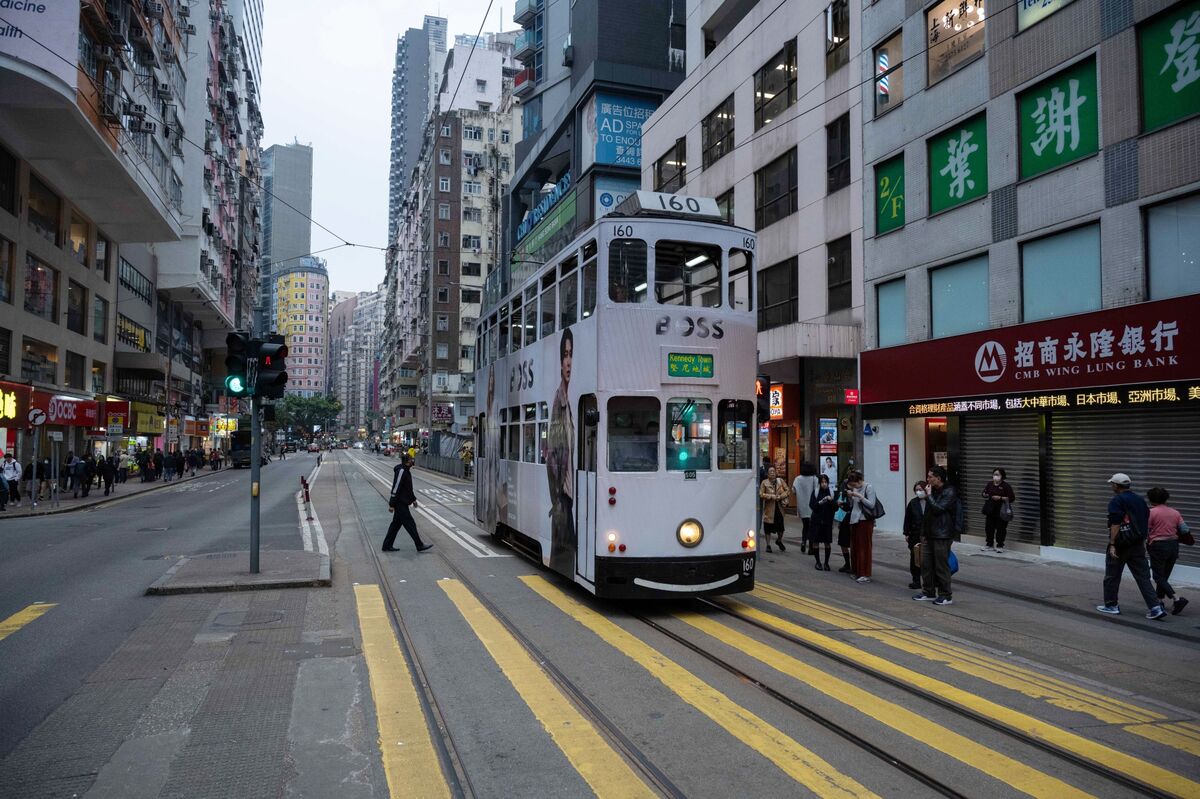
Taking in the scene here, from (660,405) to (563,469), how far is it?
1.68m

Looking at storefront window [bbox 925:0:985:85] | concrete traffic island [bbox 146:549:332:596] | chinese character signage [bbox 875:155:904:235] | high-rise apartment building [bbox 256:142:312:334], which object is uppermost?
high-rise apartment building [bbox 256:142:312:334]

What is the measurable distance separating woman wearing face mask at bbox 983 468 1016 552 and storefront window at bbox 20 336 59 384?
33.3 meters

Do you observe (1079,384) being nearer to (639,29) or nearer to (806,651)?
(806,651)

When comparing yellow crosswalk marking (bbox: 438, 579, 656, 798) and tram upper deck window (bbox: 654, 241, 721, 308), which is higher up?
tram upper deck window (bbox: 654, 241, 721, 308)

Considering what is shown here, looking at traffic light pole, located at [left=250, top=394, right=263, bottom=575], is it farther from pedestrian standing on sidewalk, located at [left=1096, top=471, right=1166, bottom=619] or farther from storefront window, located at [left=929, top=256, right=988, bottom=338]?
storefront window, located at [left=929, top=256, right=988, bottom=338]

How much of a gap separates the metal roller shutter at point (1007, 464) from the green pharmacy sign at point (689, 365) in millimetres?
9408


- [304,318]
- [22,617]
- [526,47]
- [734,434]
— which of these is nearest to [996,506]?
[734,434]

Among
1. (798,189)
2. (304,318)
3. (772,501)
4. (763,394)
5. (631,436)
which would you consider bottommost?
(772,501)

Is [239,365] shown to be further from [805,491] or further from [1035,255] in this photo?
[1035,255]

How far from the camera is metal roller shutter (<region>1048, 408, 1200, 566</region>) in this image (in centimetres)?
1240

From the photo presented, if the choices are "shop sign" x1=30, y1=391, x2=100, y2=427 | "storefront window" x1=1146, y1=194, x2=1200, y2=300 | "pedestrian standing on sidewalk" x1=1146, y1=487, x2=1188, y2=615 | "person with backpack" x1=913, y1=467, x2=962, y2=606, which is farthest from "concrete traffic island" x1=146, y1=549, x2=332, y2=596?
"shop sign" x1=30, y1=391, x2=100, y2=427

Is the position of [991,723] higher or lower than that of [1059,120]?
lower

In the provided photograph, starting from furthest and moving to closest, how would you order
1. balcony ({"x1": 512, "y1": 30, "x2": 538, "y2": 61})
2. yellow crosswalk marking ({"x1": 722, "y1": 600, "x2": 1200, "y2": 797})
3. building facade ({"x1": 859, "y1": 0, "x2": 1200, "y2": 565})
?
balcony ({"x1": 512, "y1": 30, "x2": 538, "y2": 61})
building facade ({"x1": 859, "y1": 0, "x2": 1200, "y2": 565})
yellow crosswalk marking ({"x1": 722, "y1": 600, "x2": 1200, "y2": 797})

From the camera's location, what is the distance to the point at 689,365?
9.07m
